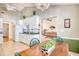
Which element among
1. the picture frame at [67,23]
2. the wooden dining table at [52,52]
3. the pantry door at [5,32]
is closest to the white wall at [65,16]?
the picture frame at [67,23]

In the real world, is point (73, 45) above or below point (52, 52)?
above

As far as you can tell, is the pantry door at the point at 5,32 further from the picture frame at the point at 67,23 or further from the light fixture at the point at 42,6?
the picture frame at the point at 67,23

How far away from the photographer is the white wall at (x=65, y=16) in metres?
1.92

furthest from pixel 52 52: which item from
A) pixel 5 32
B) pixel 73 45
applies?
pixel 5 32

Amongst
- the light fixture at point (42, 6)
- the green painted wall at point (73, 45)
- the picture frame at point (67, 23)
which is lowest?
the green painted wall at point (73, 45)

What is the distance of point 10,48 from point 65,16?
37.4 inches

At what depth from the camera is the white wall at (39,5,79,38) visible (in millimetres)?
1917

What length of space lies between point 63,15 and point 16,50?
88cm

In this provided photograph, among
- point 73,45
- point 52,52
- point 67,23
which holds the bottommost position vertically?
point 52,52

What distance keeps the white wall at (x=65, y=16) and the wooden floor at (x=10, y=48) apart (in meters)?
0.57

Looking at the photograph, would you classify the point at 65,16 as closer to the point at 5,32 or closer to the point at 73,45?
the point at 73,45

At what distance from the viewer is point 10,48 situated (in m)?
1.89

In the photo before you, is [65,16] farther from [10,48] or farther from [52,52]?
[10,48]

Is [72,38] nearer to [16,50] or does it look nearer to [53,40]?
[53,40]
